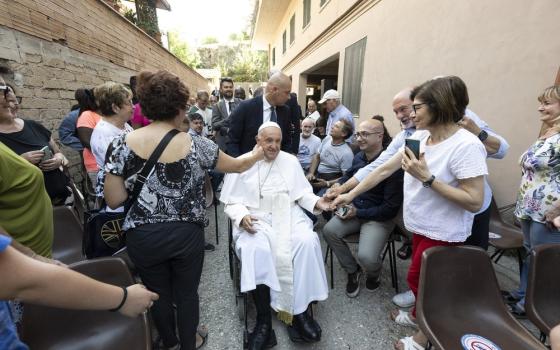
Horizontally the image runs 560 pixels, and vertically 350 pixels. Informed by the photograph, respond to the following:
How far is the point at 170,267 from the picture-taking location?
5.31 feet

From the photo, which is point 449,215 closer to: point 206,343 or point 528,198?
point 528,198

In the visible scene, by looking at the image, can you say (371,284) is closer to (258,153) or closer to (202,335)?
(202,335)

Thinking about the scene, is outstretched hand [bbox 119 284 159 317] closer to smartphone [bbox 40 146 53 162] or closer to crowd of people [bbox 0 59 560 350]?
crowd of people [bbox 0 59 560 350]

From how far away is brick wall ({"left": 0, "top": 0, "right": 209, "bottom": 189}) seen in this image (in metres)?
3.06

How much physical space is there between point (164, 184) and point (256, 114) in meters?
1.78

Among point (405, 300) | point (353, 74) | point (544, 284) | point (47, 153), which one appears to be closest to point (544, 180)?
point (544, 284)

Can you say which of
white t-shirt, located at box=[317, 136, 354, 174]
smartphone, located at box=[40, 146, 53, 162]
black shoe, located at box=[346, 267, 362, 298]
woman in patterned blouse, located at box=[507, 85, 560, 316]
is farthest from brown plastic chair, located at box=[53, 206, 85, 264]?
woman in patterned blouse, located at box=[507, 85, 560, 316]

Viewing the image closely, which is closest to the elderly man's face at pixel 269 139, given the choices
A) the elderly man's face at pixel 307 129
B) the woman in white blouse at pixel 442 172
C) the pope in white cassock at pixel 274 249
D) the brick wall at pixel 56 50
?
the pope in white cassock at pixel 274 249

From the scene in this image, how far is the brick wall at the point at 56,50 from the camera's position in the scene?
306 cm

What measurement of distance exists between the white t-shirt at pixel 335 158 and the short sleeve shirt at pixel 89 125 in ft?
9.53

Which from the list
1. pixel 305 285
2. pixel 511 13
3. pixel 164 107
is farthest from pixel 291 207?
pixel 511 13

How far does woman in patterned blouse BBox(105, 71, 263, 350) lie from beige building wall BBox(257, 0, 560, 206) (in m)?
3.11

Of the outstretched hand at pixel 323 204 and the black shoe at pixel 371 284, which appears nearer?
the outstretched hand at pixel 323 204

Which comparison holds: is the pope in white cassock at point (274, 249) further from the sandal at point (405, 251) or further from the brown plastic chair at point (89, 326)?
the sandal at point (405, 251)
